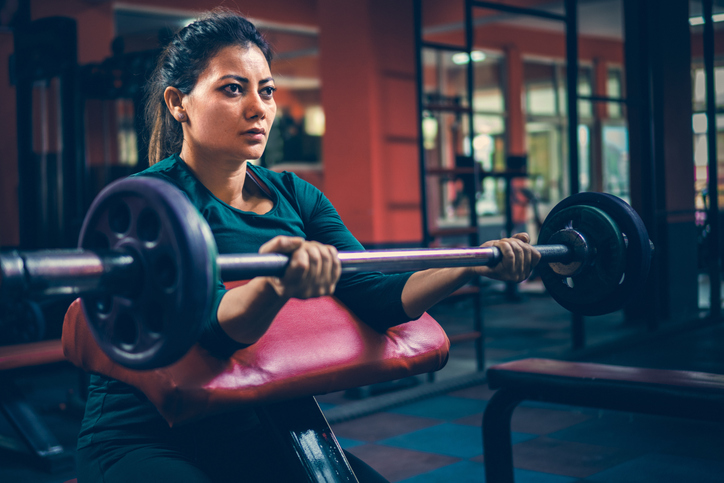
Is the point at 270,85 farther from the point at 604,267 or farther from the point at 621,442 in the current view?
the point at 621,442

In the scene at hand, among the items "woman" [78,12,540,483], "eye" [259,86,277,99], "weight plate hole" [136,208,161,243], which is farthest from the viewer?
"eye" [259,86,277,99]

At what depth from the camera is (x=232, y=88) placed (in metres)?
1.15

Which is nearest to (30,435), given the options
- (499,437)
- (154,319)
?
(499,437)

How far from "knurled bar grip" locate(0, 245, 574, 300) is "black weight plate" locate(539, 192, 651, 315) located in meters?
0.42

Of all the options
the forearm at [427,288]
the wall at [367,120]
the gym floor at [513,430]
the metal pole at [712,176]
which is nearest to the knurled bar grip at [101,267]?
the forearm at [427,288]

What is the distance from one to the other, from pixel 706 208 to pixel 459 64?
5671 mm

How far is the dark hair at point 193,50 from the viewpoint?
117 centimetres

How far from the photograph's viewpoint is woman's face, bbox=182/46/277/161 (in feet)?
3.78

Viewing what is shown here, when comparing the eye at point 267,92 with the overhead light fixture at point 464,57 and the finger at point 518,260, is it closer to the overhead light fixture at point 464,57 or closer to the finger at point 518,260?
the finger at point 518,260

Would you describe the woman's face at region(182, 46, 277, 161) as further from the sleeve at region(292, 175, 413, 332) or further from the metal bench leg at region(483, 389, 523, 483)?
the metal bench leg at region(483, 389, 523, 483)

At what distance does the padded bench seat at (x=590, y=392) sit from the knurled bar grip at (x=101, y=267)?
0.91 metres

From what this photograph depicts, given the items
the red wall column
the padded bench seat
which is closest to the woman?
the padded bench seat

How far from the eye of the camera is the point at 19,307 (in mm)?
3412

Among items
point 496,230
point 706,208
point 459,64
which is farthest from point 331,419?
point 459,64
